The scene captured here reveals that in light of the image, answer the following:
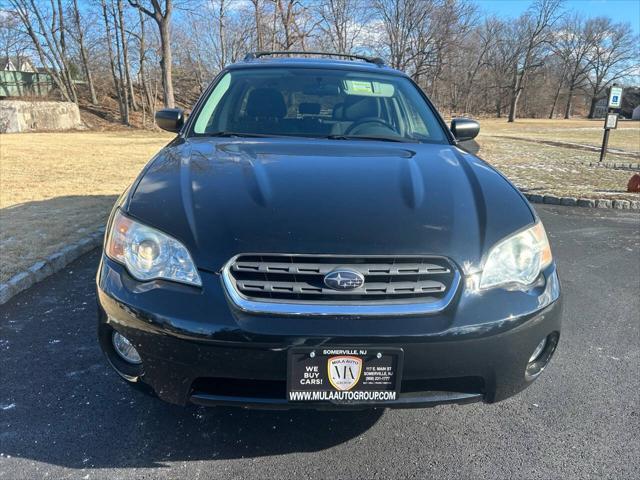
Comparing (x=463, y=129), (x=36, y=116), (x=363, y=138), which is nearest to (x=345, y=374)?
(x=363, y=138)

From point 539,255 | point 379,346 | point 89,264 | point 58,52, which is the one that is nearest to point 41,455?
point 379,346

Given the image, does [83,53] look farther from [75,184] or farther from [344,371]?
[344,371]

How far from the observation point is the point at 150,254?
5.97 ft

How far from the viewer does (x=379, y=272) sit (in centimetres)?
174

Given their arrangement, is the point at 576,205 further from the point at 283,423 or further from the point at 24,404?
the point at 24,404

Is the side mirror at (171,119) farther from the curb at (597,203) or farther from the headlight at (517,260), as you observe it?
the curb at (597,203)

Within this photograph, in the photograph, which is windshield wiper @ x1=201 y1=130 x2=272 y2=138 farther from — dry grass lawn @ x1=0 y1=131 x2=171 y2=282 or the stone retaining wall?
the stone retaining wall

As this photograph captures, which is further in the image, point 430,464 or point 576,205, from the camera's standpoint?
point 576,205

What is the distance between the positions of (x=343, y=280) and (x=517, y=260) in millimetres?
721

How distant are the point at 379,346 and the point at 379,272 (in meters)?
0.26

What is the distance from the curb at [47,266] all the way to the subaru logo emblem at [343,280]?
294 centimetres

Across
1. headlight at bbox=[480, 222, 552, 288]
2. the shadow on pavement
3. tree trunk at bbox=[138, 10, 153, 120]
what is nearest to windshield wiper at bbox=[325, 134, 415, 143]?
headlight at bbox=[480, 222, 552, 288]

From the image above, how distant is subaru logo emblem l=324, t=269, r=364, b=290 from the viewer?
1.70 meters

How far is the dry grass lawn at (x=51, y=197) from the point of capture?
4484 mm
